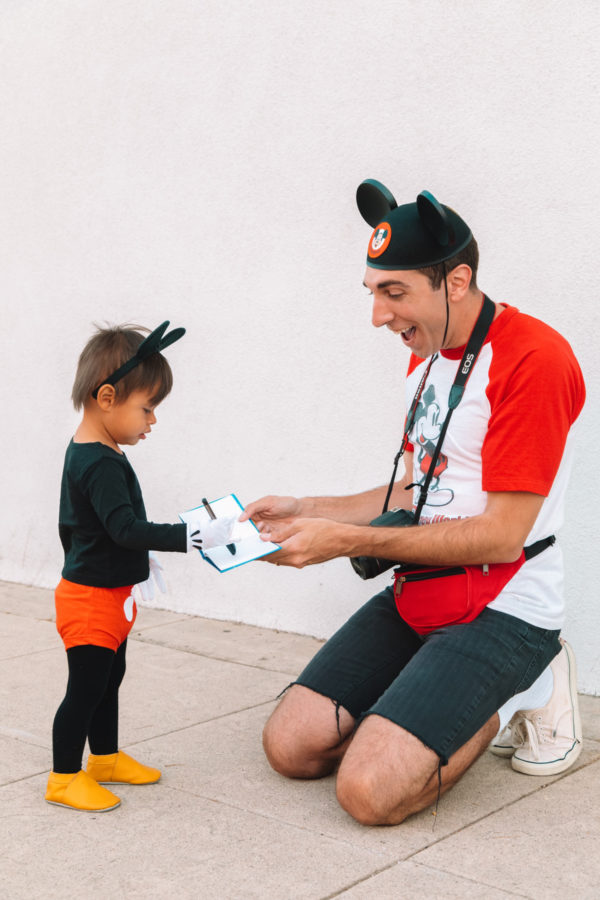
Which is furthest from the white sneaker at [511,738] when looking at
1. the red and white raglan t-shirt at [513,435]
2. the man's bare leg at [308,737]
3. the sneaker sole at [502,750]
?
the man's bare leg at [308,737]

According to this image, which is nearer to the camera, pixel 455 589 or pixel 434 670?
pixel 434 670

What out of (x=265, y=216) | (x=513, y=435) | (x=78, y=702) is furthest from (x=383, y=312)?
(x=265, y=216)

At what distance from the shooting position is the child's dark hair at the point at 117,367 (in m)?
2.98

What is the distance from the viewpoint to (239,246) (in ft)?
16.3

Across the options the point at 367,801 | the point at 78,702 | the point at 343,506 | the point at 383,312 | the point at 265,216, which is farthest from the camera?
the point at 265,216

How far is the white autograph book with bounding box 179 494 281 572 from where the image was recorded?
2.87m

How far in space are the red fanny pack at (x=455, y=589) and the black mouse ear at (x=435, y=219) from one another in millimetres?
986

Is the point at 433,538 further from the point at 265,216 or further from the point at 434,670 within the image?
the point at 265,216

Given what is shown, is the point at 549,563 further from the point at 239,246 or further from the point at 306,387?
the point at 239,246

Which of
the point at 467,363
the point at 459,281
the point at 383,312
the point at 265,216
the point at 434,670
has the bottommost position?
the point at 434,670

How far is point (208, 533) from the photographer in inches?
114

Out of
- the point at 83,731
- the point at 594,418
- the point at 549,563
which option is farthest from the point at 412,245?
the point at 83,731

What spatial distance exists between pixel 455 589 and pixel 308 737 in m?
0.66

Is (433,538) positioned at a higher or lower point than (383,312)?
lower
